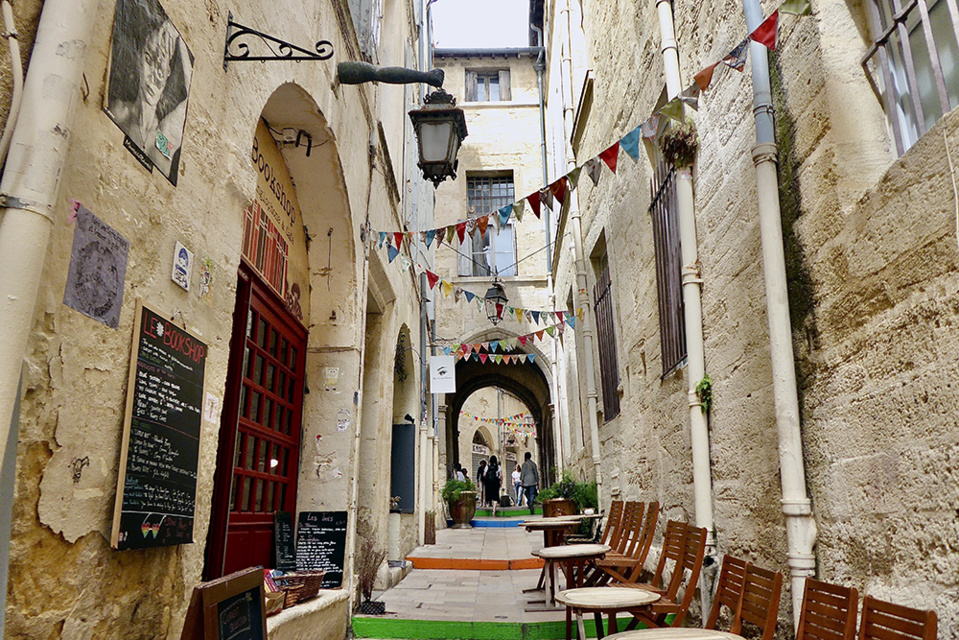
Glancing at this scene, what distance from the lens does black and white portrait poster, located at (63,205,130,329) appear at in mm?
1627

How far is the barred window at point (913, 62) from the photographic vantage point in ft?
6.93

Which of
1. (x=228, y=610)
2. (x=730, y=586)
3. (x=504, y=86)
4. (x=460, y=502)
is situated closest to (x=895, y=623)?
(x=730, y=586)

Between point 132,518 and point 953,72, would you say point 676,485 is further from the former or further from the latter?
point 132,518

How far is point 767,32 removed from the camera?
2.79m

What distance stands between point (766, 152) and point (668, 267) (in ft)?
5.75

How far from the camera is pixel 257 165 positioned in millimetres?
3658

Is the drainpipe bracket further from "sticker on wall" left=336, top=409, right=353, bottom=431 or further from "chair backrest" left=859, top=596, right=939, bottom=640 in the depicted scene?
"sticker on wall" left=336, top=409, right=353, bottom=431

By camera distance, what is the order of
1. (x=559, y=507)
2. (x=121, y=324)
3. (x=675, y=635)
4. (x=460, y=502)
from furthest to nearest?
(x=460, y=502)
(x=559, y=507)
(x=675, y=635)
(x=121, y=324)

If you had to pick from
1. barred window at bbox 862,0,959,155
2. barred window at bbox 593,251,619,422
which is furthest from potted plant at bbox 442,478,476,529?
barred window at bbox 862,0,959,155

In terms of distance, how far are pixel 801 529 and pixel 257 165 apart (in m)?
3.17

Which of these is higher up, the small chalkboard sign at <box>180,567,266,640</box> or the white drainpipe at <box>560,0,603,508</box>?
the white drainpipe at <box>560,0,603,508</box>

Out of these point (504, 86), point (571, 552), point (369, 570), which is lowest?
point (369, 570)

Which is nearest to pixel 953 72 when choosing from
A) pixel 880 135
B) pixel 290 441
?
pixel 880 135

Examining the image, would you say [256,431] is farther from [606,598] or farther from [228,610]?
[606,598]
